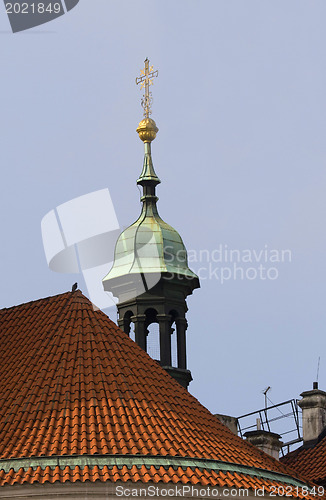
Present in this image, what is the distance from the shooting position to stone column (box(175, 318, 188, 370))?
152 feet

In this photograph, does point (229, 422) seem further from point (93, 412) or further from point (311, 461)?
point (93, 412)

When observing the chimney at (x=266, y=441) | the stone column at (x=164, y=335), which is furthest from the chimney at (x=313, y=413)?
the stone column at (x=164, y=335)

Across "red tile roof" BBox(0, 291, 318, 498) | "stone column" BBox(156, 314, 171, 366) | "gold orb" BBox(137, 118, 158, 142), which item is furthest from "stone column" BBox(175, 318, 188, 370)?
"red tile roof" BBox(0, 291, 318, 498)

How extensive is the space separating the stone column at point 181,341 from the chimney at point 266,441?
294cm

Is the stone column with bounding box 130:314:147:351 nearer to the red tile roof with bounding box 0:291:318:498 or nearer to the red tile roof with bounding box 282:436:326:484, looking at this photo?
the red tile roof with bounding box 282:436:326:484

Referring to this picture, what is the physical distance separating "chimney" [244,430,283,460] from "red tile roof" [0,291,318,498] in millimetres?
8857

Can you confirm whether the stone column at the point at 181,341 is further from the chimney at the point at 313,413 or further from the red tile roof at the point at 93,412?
the red tile roof at the point at 93,412

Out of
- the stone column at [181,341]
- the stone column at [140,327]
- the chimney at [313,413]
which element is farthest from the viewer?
the chimney at [313,413]

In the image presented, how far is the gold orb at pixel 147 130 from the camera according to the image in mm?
50219

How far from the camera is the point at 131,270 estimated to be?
47.2 m

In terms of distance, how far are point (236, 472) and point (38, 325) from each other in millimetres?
6666

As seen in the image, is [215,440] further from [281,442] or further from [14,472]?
[281,442]

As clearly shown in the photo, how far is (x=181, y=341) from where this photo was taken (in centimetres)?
4644

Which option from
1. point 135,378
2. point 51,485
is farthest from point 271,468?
point 51,485
